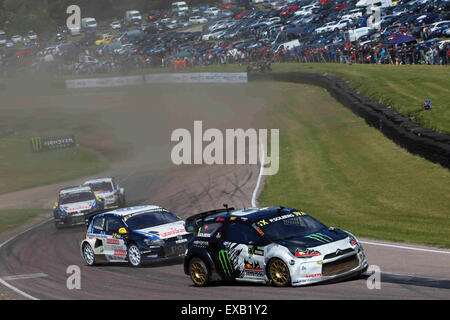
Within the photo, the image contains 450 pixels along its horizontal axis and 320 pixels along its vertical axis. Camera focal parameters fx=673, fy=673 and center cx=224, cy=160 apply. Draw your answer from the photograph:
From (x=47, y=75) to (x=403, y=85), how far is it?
226 feet

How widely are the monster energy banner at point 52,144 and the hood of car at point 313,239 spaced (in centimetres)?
3673

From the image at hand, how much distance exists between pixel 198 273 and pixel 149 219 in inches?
173

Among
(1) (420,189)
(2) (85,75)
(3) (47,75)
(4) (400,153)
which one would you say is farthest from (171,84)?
(1) (420,189)

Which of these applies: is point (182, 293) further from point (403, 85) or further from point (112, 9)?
point (112, 9)

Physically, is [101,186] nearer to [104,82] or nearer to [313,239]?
[313,239]

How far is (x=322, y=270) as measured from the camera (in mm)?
11430

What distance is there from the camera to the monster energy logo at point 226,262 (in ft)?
41.1

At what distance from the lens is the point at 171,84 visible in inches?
2692

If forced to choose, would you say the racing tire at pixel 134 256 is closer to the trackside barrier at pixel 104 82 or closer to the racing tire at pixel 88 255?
the racing tire at pixel 88 255

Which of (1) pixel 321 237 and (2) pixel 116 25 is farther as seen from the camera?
(2) pixel 116 25

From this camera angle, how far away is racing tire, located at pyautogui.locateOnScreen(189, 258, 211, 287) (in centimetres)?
1275

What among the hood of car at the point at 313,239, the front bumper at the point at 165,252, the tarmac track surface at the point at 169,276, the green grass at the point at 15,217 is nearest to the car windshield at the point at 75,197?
the tarmac track surface at the point at 169,276

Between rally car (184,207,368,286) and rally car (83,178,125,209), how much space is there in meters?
13.8

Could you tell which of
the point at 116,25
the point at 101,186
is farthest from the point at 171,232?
the point at 116,25
